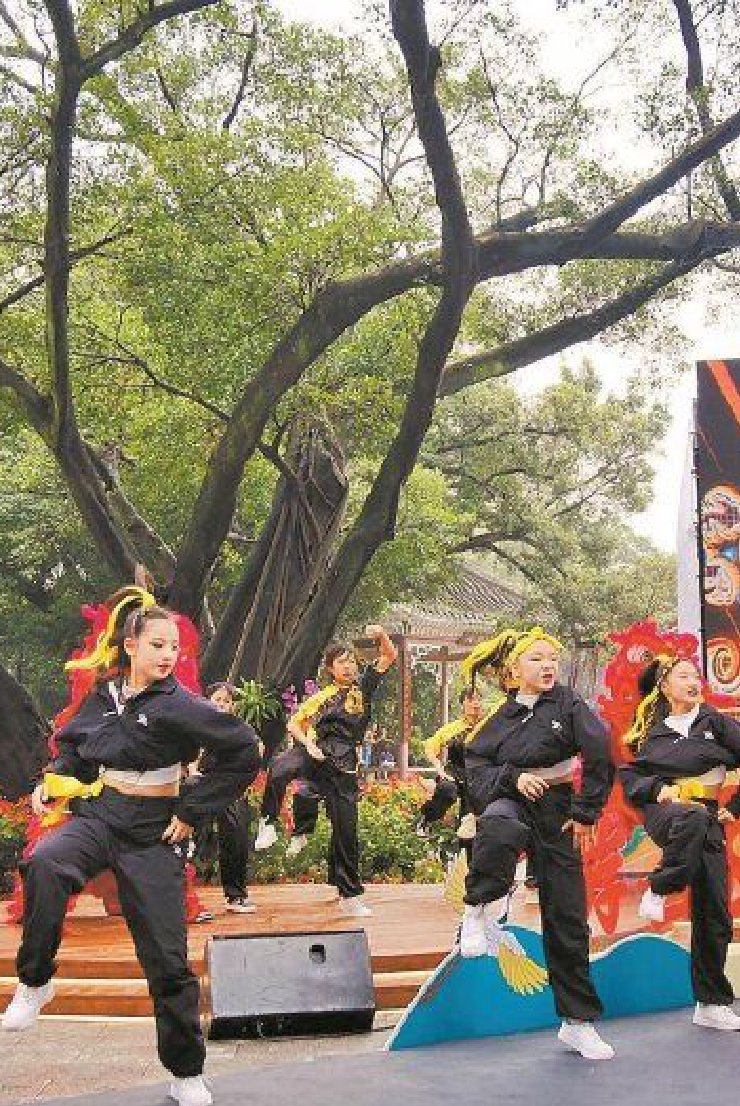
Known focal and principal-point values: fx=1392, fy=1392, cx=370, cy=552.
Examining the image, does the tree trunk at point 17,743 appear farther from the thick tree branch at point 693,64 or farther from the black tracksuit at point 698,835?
the thick tree branch at point 693,64

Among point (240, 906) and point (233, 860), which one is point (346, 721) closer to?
point (233, 860)

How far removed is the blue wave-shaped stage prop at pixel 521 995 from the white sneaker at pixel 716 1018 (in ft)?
1.32

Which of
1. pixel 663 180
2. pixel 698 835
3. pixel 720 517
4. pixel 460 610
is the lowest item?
pixel 698 835

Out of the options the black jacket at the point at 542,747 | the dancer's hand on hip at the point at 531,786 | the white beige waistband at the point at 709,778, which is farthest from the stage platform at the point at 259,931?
the white beige waistband at the point at 709,778

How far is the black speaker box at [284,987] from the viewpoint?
642 centimetres

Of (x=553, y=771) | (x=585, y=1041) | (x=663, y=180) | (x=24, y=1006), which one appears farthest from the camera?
(x=663, y=180)

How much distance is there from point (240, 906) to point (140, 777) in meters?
4.51

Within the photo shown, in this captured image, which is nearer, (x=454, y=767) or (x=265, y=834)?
(x=454, y=767)

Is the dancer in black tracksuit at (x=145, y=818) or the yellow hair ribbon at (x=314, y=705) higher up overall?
the yellow hair ribbon at (x=314, y=705)

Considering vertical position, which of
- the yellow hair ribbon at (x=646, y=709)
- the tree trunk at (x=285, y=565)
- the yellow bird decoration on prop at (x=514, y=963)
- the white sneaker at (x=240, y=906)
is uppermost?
the tree trunk at (x=285, y=565)

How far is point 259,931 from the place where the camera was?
7.89 meters

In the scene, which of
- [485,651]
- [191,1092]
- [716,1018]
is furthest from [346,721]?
[191,1092]

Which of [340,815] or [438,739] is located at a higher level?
[438,739]

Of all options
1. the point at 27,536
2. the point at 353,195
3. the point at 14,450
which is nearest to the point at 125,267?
the point at 353,195
